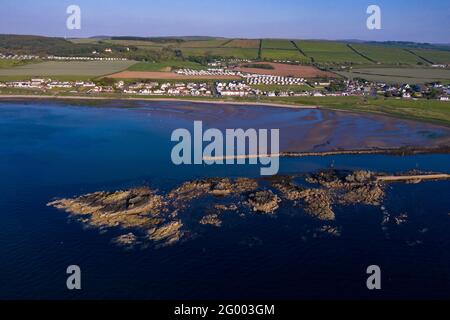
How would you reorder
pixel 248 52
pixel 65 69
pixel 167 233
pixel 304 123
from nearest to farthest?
pixel 167 233 < pixel 304 123 < pixel 65 69 < pixel 248 52

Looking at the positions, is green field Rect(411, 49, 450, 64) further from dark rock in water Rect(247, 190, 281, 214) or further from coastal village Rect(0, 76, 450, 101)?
dark rock in water Rect(247, 190, 281, 214)

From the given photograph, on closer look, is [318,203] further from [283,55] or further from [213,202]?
[283,55]

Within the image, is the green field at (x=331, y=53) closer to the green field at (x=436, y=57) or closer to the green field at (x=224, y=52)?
the green field at (x=224, y=52)

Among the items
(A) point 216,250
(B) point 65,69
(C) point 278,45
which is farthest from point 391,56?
(A) point 216,250

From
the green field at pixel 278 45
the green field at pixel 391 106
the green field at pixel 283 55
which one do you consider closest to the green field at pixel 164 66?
the green field at pixel 283 55

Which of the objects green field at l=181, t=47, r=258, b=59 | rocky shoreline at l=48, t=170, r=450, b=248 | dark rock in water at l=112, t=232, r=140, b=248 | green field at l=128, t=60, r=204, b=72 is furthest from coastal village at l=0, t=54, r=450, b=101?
dark rock in water at l=112, t=232, r=140, b=248
